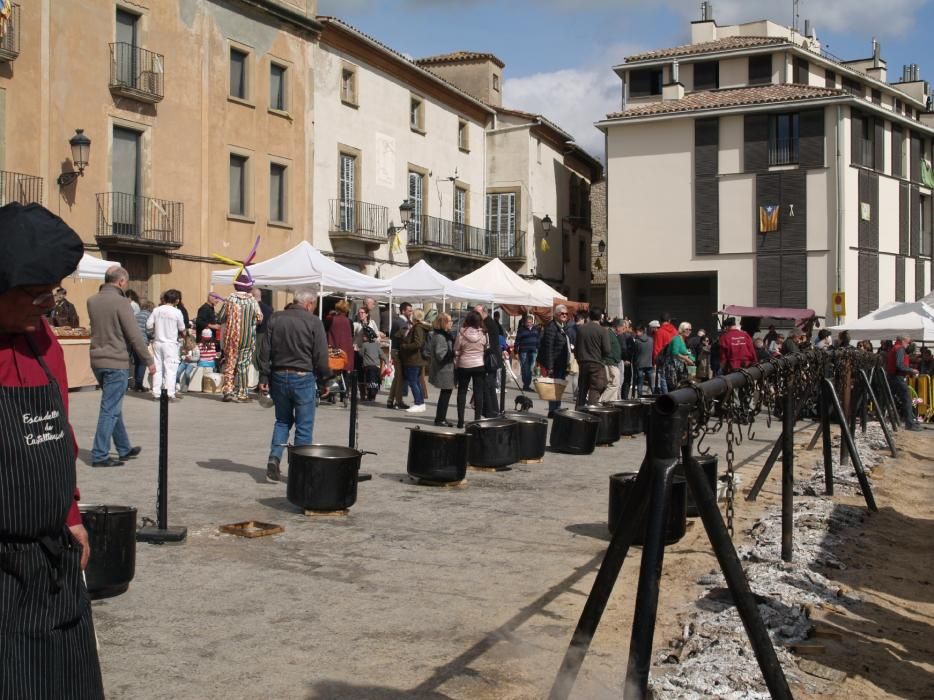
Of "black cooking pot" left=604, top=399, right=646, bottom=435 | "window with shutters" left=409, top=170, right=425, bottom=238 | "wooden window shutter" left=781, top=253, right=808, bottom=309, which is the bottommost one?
"black cooking pot" left=604, top=399, right=646, bottom=435

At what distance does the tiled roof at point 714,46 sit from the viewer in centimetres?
4303

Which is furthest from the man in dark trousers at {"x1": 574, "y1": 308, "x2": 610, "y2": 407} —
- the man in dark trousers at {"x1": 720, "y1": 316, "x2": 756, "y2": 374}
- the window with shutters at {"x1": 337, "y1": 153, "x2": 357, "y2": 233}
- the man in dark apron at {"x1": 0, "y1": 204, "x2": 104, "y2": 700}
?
the window with shutters at {"x1": 337, "y1": 153, "x2": 357, "y2": 233}

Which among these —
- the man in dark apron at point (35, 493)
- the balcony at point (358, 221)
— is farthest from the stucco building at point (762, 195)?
the man in dark apron at point (35, 493)

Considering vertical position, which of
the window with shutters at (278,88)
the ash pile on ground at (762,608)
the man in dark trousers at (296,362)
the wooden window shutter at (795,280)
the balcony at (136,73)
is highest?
the window with shutters at (278,88)

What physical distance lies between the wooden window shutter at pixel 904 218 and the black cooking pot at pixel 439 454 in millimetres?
36385

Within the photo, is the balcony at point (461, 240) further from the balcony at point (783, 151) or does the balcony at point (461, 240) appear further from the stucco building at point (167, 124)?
the balcony at point (783, 151)

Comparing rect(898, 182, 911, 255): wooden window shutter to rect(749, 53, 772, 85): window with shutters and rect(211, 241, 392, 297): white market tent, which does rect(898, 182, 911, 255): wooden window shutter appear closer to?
rect(749, 53, 772, 85): window with shutters

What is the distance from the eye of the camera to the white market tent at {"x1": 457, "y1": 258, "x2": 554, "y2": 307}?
2303cm

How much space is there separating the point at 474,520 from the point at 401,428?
6.40 m

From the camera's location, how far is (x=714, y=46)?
44.0m

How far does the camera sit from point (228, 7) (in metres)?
27.3

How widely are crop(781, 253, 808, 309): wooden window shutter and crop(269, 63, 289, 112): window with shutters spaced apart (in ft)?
64.0

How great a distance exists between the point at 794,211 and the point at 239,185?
21045mm

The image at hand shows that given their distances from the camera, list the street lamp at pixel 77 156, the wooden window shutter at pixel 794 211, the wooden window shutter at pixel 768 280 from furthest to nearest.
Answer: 1. the wooden window shutter at pixel 768 280
2. the wooden window shutter at pixel 794 211
3. the street lamp at pixel 77 156
